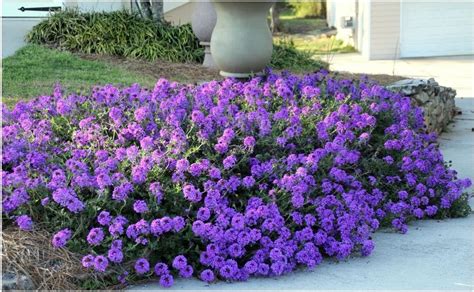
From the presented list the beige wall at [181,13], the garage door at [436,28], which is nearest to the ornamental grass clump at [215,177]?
the beige wall at [181,13]

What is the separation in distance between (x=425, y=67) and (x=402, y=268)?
11519 mm

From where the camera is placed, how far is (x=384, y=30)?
16.8 m

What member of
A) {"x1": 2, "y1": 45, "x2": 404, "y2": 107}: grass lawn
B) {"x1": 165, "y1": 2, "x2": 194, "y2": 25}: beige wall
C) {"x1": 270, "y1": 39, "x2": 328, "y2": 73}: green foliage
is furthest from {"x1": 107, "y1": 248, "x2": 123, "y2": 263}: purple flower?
{"x1": 165, "y1": 2, "x2": 194, "y2": 25}: beige wall

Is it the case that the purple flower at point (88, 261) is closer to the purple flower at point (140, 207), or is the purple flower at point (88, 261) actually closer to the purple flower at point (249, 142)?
the purple flower at point (140, 207)

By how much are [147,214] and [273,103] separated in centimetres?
216

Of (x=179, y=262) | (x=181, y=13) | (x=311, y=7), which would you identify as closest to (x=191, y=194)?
(x=179, y=262)

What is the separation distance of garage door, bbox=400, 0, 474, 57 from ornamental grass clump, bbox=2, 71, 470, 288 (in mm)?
11450

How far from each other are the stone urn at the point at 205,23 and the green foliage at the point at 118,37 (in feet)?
1.48

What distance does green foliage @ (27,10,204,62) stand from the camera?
10609 mm

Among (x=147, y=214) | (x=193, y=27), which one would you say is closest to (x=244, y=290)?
(x=147, y=214)

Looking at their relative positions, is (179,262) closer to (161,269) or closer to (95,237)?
(161,269)

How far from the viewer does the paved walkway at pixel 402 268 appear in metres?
3.87

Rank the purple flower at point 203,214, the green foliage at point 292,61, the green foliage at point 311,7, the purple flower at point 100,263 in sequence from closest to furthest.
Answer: the purple flower at point 100,263
the purple flower at point 203,214
the green foliage at point 292,61
the green foliage at point 311,7

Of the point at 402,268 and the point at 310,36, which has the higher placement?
the point at 310,36
